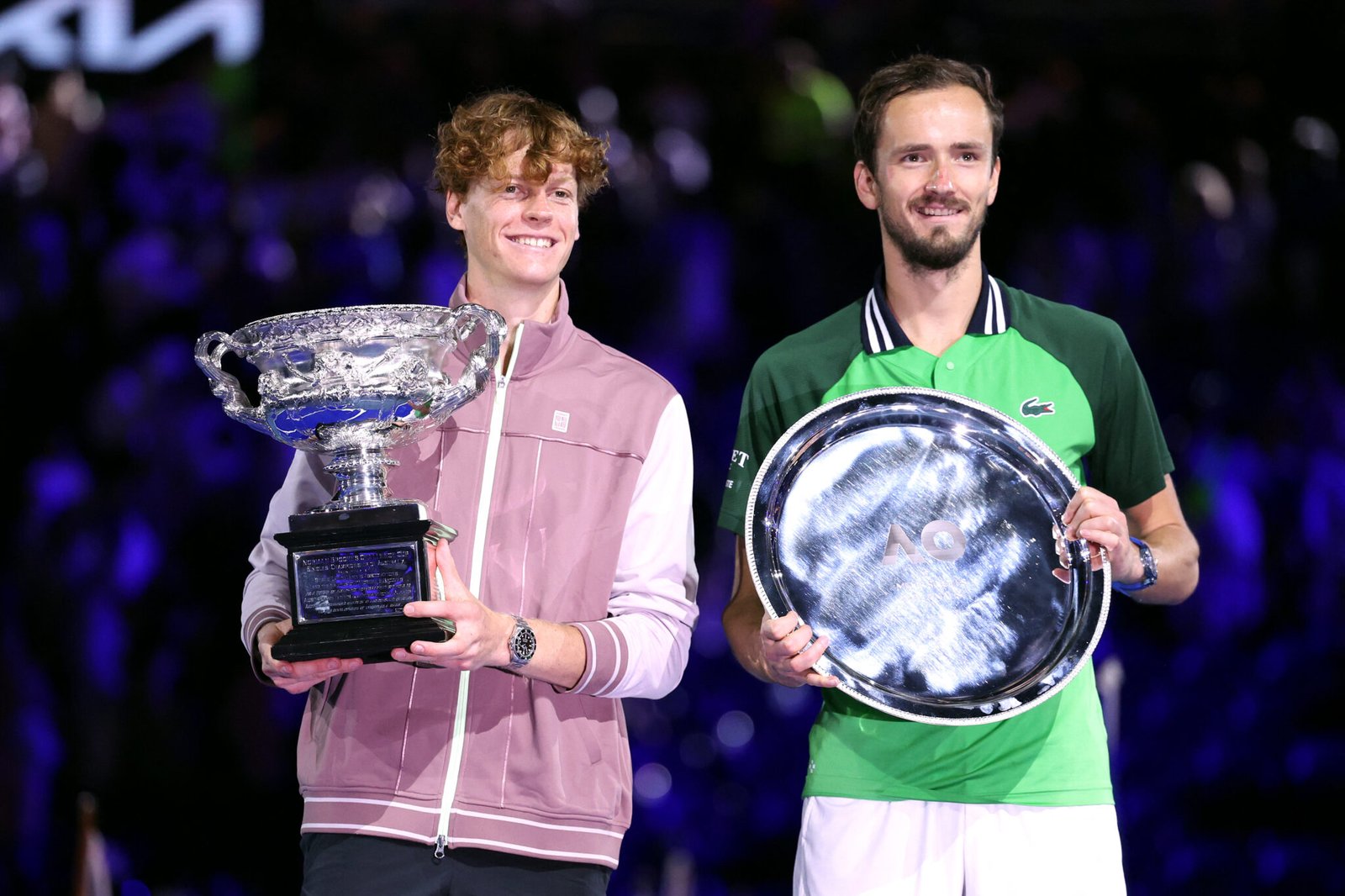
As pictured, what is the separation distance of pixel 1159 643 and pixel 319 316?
3.52m

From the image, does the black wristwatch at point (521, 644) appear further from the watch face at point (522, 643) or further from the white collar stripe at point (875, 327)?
the white collar stripe at point (875, 327)

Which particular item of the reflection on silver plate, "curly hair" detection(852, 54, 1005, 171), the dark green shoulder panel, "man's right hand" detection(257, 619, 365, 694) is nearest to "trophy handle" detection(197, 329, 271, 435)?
"man's right hand" detection(257, 619, 365, 694)

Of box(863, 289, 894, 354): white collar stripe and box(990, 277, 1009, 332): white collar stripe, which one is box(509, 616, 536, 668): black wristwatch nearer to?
box(863, 289, 894, 354): white collar stripe

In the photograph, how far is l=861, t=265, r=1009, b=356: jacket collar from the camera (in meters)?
2.05

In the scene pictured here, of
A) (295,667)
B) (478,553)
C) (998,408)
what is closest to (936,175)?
(998,408)

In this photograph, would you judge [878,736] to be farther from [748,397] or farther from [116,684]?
[116,684]

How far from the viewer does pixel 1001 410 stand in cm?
196

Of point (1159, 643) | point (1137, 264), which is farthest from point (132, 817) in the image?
point (1137, 264)

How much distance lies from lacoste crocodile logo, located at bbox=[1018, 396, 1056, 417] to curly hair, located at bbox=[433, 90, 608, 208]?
2.21ft

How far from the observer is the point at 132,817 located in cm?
415

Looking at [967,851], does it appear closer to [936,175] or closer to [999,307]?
[999,307]

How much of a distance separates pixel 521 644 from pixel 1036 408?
2.56 feet

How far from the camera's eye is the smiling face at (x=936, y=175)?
2023mm

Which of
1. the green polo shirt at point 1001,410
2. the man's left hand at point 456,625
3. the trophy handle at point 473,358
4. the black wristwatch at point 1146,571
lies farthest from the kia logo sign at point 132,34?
the black wristwatch at point 1146,571
